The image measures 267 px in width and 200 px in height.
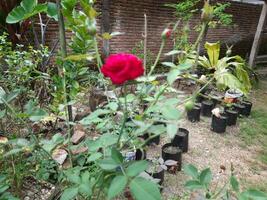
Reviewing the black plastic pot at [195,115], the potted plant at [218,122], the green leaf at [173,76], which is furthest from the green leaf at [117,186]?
the black plastic pot at [195,115]

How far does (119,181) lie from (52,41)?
4335 millimetres

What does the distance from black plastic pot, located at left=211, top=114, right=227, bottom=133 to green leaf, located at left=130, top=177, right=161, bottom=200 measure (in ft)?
10.7

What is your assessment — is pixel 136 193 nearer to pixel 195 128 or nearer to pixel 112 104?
pixel 112 104

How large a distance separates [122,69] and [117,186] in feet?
1.09

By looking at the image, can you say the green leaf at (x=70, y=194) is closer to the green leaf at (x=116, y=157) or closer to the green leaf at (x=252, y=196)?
the green leaf at (x=116, y=157)

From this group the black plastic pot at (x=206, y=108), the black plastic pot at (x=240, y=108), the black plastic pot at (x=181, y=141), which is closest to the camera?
the black plastic pot at (x=181, y=141)

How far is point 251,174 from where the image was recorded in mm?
3045

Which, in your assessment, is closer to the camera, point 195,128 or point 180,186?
point 180,186

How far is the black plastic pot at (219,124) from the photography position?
3.90m

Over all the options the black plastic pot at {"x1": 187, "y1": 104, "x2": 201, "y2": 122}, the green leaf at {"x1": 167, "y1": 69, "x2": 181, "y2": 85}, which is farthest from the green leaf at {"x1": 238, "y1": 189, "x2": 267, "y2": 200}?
the black plastic pot at {"x1": 187, "y1": 104, "x2": 201, "y2": 122}

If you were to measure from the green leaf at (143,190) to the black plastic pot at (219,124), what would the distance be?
128 inches

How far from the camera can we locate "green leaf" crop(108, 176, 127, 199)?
0.82 metres

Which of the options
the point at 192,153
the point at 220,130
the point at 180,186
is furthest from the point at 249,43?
the point at 180,186

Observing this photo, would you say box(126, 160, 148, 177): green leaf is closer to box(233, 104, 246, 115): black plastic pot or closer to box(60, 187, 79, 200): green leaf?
box(60, 187, 79, 200): green leaf
